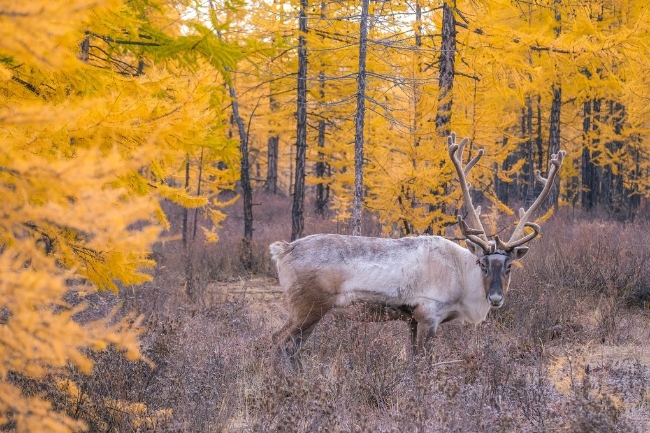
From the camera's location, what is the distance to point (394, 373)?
16.7 ft

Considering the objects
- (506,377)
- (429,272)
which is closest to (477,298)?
(429,272)

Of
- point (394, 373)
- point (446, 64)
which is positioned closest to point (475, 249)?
point (394, 373)

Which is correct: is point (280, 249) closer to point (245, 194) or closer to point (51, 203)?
point (51, 203)

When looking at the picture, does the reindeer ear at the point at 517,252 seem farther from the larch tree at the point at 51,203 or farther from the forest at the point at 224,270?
the larch tree at the point at 51,203

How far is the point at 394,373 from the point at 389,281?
105cm

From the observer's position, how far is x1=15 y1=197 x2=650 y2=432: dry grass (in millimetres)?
3936

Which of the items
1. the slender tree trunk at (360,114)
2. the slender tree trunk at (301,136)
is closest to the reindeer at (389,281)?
the slender tree trunk at (360,114)

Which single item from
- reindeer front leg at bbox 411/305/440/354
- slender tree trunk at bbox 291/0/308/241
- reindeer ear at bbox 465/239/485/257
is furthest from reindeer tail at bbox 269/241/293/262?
slender tree trunk at bbox 291/0/308/241

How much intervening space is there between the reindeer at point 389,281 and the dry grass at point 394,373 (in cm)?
27

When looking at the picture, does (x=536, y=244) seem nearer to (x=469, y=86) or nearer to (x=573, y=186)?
(x=469, y=86)

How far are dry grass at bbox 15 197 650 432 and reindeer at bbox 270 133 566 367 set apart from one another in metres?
0.27

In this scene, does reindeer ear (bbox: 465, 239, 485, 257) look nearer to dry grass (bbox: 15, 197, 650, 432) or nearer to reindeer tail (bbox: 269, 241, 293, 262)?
dry grass (bbox: 15, 197, 650, 432)

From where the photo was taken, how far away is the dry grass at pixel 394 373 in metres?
3.94

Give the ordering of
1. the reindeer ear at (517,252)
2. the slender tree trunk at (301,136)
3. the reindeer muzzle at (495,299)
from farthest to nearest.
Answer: the slender tree trunk at (301,136) → the reindeer ear at (517,252) → the reindeer muzzle at (495,299)
